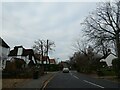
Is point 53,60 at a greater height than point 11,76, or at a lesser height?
greater

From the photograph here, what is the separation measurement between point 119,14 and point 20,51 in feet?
167

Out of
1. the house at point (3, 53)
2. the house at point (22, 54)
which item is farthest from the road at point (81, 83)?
the house at point (22, 54)

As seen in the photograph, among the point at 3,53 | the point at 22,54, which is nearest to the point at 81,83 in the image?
the point at 3,53

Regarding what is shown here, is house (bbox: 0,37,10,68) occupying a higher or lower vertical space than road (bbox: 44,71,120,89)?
higher

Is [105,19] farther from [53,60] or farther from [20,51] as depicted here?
[53,60]

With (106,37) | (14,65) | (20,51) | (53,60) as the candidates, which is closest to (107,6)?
(106,37)

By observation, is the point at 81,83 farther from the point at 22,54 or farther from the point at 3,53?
the point at 22,54

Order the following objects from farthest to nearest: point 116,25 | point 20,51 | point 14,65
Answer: point 20,51
point 116,25
point 14,65

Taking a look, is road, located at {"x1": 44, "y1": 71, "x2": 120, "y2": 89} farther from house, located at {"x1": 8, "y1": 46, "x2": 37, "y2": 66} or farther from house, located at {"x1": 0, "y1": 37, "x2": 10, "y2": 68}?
house, located at {"x1": 8, "y1": 46, "x2": 37, "y2": 66}

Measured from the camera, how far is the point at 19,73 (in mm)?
40281

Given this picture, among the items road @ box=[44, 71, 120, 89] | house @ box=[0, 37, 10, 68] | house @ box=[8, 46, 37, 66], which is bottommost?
road @ box=[44, 71, 120, 89]

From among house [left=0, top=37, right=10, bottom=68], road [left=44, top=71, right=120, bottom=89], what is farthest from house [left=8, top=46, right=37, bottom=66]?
road [left=44, top=71, right=120, bottom=89]

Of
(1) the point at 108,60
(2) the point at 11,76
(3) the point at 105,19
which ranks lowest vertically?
(2) the point at 11,76

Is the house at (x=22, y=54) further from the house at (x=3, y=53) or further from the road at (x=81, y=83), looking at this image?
the road at (x=81, y=83)
